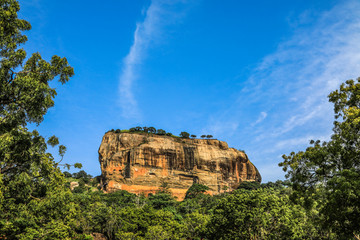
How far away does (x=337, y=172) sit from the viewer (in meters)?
11.8

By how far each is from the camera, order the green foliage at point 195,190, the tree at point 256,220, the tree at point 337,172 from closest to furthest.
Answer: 1. the tree at point 337,172
2. the tree at point 256,220
3. the green foliage at point 195,190

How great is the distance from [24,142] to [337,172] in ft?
48.5

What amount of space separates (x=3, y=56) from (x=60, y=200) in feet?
24.0

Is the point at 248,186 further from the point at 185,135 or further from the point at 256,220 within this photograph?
the point at 256,220

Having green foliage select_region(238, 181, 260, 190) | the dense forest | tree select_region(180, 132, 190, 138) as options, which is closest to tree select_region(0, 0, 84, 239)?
the dense forest

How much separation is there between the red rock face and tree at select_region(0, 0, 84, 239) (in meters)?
64.4

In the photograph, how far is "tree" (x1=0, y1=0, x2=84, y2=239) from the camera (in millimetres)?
11242

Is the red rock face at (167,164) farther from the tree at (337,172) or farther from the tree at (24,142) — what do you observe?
the tree at (337,172)

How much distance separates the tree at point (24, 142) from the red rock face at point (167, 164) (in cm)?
6435

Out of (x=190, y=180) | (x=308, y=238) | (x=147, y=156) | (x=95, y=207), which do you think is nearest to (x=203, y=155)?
(x=190, y=180)

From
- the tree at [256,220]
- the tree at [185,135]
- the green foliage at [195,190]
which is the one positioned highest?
the tree at [185,135]

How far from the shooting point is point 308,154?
501 inches

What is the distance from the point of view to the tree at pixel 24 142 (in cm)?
1124

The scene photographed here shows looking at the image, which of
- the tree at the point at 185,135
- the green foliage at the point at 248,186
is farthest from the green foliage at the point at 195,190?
the tree at the point at 185,135
